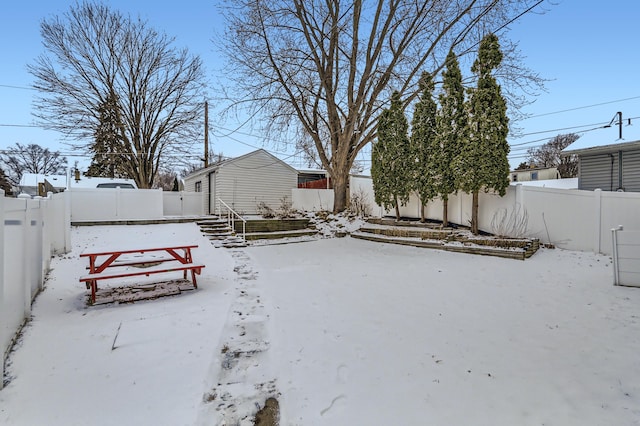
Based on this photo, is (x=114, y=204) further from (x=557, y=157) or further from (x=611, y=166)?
(x=557, y=157)

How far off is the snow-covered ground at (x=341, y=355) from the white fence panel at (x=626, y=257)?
19 centimetres

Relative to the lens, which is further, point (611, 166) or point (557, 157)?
point (557, 157)

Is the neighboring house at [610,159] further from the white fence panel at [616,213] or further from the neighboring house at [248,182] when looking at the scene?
the neighboring house at [248,182]

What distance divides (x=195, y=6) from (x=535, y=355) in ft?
44.6


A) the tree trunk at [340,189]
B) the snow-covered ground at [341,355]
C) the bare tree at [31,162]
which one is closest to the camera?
the snow-covered ground at [341,355]

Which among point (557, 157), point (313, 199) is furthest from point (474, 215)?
point (557, 157)

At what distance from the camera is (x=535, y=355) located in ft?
9.37

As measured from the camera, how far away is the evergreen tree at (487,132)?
307 inches

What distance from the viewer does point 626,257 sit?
187 inches

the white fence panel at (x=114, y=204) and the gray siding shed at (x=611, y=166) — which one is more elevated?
the gray siding shed at (x=611, y=166)

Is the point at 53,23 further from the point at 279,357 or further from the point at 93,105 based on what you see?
the point at 279,357

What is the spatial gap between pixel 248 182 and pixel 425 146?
10.2 m

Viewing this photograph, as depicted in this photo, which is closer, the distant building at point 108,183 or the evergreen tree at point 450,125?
the evergreen tree at point 450,125

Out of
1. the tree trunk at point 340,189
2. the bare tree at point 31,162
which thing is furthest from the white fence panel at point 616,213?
the bare tree at point 31,162
